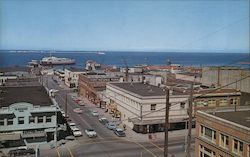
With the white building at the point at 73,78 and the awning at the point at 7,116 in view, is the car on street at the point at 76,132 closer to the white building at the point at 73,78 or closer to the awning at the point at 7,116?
the awning at the point at 7,116

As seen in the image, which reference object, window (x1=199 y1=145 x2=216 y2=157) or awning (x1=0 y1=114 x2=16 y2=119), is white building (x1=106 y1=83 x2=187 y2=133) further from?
awning (x1=0 y1=114 x2=16 y2=119)

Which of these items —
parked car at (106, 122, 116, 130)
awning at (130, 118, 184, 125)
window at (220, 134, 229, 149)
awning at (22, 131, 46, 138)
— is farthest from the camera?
parked car at (106, 122, 116, 130)

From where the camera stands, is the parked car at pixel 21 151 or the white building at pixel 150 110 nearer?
the parked car at pixel 21 151

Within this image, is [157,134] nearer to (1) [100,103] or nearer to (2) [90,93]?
(1) [100,103]

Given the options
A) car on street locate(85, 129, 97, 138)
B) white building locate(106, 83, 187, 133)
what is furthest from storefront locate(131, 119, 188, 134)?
car on street locate(85, 129, 97, 138)

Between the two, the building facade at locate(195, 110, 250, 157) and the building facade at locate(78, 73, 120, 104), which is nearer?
the building facade at locate(195, 110, 250, 157)

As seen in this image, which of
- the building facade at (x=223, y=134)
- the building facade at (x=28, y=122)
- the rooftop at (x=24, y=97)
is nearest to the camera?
the building facade at (x=223, y=134)

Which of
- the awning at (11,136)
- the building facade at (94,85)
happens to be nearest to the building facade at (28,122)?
the awning at (11,136)
